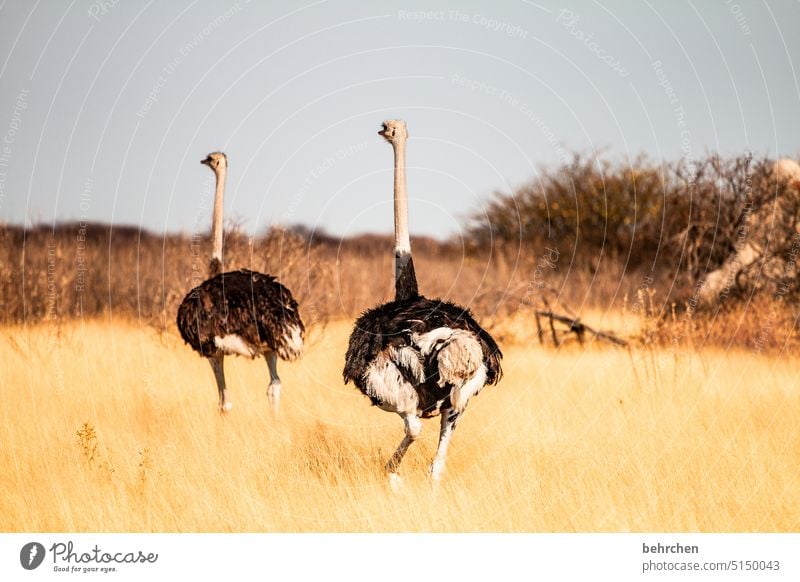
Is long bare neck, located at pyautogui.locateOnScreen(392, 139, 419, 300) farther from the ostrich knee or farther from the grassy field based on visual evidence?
the grassy field

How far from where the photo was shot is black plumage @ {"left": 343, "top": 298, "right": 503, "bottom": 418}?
15.5 feet

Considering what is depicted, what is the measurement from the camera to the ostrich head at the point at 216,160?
27.1 ft

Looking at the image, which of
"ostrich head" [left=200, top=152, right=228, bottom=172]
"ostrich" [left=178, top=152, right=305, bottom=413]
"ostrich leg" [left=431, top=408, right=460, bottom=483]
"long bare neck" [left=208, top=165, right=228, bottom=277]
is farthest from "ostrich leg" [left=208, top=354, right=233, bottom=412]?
"ostrich leg" [left=431, top=408, right=460, bottom=483]

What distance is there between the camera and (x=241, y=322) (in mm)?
7004

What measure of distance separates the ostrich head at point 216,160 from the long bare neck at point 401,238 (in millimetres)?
2741

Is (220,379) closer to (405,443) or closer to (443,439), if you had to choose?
(405,443)

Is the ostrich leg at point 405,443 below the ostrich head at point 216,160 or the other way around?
below

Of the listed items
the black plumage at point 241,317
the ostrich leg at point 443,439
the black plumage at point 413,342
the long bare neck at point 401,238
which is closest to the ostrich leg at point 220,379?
the black plumage at point 241,317

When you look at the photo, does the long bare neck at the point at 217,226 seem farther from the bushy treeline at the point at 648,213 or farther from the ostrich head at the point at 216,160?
the bushy treeline at the point at 648,213

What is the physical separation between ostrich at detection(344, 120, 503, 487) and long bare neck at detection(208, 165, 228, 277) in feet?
9.92

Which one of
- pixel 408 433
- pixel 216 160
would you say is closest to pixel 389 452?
pixel 408 433

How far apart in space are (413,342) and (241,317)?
2643mm

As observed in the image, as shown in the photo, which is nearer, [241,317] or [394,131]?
[394,131]

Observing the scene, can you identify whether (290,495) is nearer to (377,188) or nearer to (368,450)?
(368,450)
